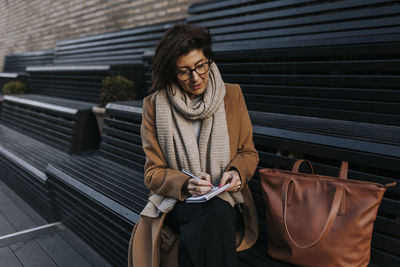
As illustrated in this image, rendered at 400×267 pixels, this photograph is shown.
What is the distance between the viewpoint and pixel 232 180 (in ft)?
5.03

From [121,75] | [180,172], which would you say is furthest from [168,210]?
[121,75]

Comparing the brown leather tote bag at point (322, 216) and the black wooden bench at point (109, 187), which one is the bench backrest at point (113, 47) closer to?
the black wooden bench at point (109, 187)

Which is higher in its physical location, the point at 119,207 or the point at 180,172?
the point at 180,172

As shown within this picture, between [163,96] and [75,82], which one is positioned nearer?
[163,96]

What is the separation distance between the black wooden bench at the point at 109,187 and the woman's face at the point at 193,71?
35.2 inches

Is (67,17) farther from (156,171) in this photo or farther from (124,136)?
(156,171)

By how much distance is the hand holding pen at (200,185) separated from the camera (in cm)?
147

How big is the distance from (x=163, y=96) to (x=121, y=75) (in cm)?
261

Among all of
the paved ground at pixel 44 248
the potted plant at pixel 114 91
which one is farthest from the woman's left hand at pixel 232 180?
the potted plant at pixel 114 91

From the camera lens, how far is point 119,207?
2.17 metres

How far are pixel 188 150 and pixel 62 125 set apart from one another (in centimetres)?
276

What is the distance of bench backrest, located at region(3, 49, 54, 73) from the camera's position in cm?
797

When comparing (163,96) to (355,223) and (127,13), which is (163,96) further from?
(127,13)

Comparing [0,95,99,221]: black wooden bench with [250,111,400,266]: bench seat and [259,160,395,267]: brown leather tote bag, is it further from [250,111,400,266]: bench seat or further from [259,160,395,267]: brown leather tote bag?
[259,160,395,267]: brown leather tote bag
